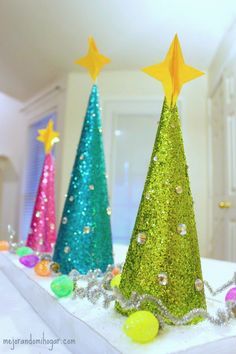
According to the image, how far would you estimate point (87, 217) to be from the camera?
2.09 ft

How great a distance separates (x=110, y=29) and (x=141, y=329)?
2.12 m

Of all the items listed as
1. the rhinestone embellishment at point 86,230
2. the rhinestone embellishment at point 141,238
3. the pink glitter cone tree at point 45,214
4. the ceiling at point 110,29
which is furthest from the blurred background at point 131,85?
the rhinestone embellishment at point 141,238

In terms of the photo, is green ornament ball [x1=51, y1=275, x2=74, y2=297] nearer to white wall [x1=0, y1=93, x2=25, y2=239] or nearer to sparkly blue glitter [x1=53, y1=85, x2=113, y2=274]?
sparkly blue glitter [x1=53, y1=85, x2=113, y2=274]

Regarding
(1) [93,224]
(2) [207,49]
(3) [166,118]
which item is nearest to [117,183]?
(2) [207,49]

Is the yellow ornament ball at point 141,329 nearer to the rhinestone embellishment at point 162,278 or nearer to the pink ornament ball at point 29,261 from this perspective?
the rhinestone embellishment at point 162,278

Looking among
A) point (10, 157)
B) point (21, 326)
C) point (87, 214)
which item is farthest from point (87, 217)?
point (10, 157)

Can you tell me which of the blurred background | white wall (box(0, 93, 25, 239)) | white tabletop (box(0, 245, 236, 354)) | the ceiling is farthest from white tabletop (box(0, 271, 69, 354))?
white wall (box(0, 93, 25, 239))

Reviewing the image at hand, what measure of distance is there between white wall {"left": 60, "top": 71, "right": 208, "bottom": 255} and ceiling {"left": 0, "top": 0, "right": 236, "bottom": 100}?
0.44ft

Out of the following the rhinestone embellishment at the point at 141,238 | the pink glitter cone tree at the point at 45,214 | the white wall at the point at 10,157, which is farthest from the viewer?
the white wall at the point at 10,157

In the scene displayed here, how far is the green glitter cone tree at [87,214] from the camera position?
0.62 meters

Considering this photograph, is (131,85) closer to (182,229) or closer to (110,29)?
(110,29)

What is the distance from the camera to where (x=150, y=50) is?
88.6 inches

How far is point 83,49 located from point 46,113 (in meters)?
1.00

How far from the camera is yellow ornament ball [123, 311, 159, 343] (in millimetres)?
319
